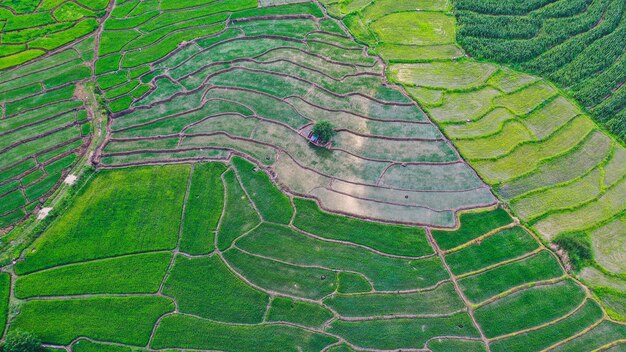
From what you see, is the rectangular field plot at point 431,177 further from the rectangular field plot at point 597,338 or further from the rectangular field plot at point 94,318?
the rectangular field plot at point 94,318

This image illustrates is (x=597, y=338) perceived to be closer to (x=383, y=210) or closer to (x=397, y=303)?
(x=397, y=303)

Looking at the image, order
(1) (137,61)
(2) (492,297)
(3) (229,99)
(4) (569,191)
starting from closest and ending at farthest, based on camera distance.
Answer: (2) (492,297)
(4) (569,191)
(3) (229,99)
(1) (137,61)

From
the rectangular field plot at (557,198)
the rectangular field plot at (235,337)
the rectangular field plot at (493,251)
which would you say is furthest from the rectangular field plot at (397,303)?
the rectangular field plot at (557,198)

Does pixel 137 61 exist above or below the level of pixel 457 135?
above

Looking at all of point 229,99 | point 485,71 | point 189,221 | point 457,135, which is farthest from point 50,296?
point 485,71

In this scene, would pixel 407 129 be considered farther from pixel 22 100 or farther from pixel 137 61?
pixel 22 100

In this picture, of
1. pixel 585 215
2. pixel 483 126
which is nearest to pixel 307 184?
pixel 483 126
